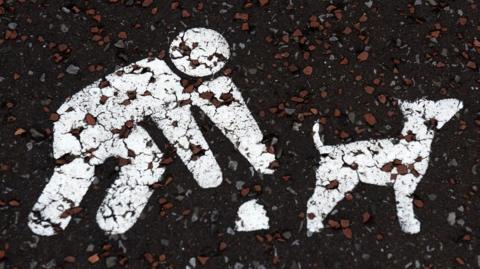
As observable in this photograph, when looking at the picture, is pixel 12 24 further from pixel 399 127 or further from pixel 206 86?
pixel 399 127

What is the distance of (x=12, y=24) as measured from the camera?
3.33m

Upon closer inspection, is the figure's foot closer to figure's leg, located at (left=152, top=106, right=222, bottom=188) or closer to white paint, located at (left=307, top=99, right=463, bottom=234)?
white paint, located at (left=307, top=99, right=463, bottom=234)

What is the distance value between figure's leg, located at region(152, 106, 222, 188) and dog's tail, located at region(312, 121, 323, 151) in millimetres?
607

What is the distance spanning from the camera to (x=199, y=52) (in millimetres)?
3348

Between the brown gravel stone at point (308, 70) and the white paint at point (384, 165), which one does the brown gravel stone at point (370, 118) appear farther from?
the brown gravel stone at point (308, 70)

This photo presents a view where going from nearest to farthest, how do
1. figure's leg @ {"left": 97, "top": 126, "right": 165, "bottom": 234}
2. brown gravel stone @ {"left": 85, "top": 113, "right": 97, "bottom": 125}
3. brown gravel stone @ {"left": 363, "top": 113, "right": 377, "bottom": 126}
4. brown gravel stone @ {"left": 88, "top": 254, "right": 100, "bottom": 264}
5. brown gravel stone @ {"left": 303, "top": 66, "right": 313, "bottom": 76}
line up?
brown gravel stone @ {"left": 88, "top": 254, "right": 100, "bottom": 264}, figure's leg @ {"left": 97, "top": 126, "right": 165, "bottom": 234}, brown gravel stone @ {"left": 85, "top": 113, "right": 97, "bottom": 125}, brown gravel stone @ {"left": 363, "top": 113, "right": 377, "bottom": 126}, brown gravel stone @ {"left": 303, "top": 66, "right": 313, "bottom": 76}

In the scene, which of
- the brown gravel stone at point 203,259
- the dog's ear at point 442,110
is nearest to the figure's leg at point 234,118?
the brown gravel stone at point 203,259

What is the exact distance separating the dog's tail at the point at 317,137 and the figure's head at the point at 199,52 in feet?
2.32

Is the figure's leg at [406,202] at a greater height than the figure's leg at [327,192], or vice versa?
the figure's leg at [327,192]

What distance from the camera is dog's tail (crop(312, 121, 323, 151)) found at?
3123mm

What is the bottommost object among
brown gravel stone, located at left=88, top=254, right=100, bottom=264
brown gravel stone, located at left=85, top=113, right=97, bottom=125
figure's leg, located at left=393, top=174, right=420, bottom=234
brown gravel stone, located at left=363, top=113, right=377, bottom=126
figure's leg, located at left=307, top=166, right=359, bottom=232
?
figure's leg, located at left=393, top=174, right=420, bottom=234

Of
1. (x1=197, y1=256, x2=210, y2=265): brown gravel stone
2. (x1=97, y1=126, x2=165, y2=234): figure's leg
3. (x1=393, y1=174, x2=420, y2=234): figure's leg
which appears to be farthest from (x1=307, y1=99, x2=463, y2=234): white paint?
(x1=97, y1=126, x2=165, y2=234): figure's leg

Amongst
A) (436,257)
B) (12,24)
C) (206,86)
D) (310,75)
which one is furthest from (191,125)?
(436,257)

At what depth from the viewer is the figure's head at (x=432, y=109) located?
3230mm
